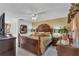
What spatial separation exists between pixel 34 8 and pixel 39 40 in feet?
1.38

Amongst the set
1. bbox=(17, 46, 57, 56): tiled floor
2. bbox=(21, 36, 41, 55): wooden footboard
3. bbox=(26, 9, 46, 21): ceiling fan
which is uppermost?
bbox=(26, 9, 46, 21): ceiling fan

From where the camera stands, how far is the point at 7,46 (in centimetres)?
181

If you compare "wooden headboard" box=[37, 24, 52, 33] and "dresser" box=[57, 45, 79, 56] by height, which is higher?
"wooden headboard" box=[37, 24, 52, 33]

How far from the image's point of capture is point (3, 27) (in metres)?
1.80

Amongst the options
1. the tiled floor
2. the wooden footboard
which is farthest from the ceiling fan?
the tiled floor

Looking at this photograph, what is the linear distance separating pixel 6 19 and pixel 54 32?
2.11 feet

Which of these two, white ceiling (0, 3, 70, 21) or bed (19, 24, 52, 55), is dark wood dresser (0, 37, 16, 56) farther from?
white ceiling (0, 3, 70, 21)

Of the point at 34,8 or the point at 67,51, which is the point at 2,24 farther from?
the point at 67,51

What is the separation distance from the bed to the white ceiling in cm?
15

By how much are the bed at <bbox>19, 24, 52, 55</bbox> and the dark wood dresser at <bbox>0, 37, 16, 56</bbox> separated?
0.34ft

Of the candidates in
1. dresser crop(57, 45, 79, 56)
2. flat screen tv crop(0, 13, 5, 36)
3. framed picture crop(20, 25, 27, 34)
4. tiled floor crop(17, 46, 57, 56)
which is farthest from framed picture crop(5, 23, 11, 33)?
dresser crop(57, 45, 79, 56)

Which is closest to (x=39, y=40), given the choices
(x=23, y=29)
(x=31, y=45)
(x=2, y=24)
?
(x=31, y=45)

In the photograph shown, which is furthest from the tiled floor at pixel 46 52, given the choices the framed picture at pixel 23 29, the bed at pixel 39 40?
the framed picture at pixel 23 29

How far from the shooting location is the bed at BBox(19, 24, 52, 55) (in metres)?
1.80
